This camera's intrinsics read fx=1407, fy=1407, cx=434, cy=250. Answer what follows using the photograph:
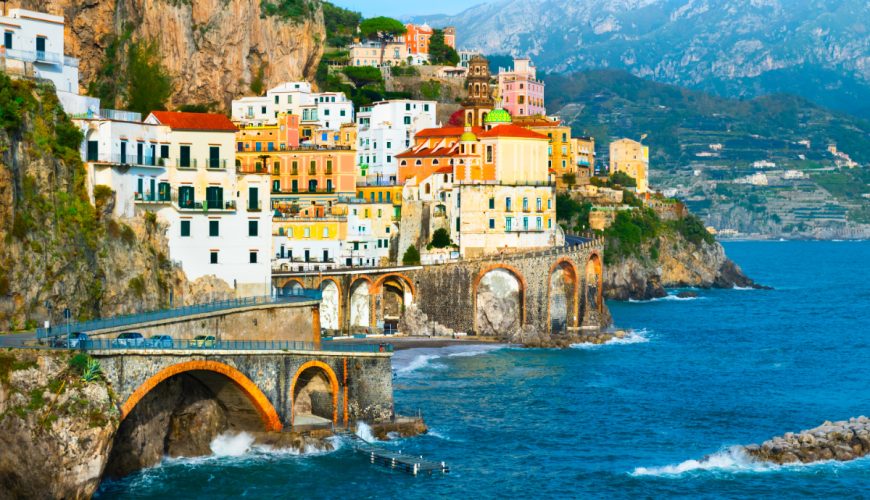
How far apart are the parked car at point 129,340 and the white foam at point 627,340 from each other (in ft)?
184

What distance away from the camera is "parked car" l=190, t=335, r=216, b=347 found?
207 ft

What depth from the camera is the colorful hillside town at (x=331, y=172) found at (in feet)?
255

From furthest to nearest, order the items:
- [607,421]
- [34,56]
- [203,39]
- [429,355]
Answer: [203,39]
[429,355]
[607,421]
[34,56]

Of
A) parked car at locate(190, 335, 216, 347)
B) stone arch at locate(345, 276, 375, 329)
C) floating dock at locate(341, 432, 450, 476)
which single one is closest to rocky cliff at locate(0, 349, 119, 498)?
parked car at locate(190, 335, 216, 347)

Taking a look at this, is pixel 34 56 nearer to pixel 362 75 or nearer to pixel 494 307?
pixel 494 307

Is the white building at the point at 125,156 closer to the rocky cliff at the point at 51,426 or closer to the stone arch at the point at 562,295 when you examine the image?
the rocky cliff at the point at 51,426

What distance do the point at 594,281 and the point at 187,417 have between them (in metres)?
66.4

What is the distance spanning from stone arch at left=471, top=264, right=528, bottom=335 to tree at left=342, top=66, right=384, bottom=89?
6102cm

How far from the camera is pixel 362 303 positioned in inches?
4508

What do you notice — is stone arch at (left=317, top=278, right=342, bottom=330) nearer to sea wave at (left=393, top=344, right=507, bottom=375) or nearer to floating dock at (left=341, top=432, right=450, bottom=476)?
sea wave at (left=393, top=344, right=507, bottom=375)

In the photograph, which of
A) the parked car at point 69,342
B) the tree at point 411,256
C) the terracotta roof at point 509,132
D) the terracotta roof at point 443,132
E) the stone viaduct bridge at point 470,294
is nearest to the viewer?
the parked car at point 69,342

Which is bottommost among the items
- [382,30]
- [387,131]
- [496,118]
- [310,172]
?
[310,172]

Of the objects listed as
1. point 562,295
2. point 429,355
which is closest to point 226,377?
point 429,355

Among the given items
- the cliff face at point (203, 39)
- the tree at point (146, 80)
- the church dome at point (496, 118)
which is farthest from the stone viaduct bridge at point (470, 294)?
the cliff face at point (203, 39)
